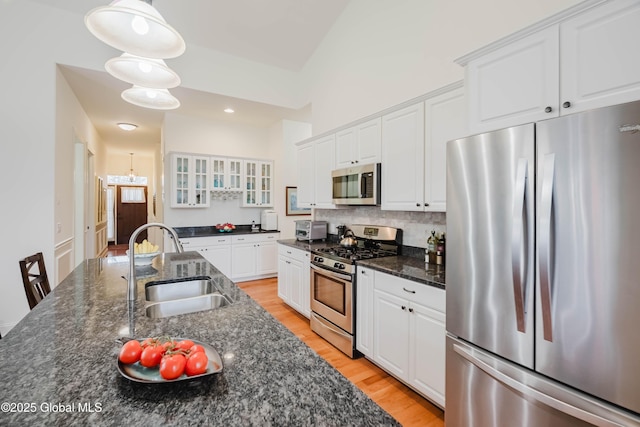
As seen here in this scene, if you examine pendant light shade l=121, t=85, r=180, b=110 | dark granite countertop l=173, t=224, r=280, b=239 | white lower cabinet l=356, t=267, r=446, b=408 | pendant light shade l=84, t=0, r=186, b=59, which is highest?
pendant light shade l=84, t=0, r=186, b=59

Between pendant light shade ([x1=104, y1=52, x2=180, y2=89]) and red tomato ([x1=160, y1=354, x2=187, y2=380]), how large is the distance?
74.8 inches

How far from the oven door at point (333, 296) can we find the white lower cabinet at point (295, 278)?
21cm

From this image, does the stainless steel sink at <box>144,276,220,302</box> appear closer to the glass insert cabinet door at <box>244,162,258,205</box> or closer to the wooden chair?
the wooden chair

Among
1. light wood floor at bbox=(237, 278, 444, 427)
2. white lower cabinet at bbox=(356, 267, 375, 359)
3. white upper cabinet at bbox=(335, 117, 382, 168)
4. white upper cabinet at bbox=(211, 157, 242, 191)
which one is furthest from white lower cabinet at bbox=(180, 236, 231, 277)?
white lower cabinet at bbox=(356, 267, 375, 359)

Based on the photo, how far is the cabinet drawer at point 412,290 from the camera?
1.93 meters

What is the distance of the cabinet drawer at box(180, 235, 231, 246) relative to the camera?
4828 millimetres

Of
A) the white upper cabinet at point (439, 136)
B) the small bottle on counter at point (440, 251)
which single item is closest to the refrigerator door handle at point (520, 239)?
the white upper cabinet at point (439, 136)

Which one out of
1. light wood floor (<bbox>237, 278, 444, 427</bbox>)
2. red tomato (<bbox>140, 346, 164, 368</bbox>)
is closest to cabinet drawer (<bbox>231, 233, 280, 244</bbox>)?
light wood floor (<bbox>237, 278, 444, 427</bbox>)

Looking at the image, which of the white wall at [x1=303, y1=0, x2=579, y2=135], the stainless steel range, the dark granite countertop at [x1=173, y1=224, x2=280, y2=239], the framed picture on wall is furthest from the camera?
the framed picture on wall

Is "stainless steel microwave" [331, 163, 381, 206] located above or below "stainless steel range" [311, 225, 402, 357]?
above

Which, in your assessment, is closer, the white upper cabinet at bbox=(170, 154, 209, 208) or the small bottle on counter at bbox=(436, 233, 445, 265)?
the small bottle on counter at bbox=(436, 233, 445, 265)

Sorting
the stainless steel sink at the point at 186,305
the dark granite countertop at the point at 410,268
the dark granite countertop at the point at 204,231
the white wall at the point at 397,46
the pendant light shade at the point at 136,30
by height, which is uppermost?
the white wall at the point at 397,46

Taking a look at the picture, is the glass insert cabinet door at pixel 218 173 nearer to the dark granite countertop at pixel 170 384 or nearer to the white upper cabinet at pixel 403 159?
the white upper cabinet at pixel 403 159

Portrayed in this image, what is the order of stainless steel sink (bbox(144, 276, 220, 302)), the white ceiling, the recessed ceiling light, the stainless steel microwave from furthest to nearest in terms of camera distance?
the recessed ceiling light < the white ceiling < the stainless steel microwave < stainless steel sink (bbox(144, 276, 220, 302))
